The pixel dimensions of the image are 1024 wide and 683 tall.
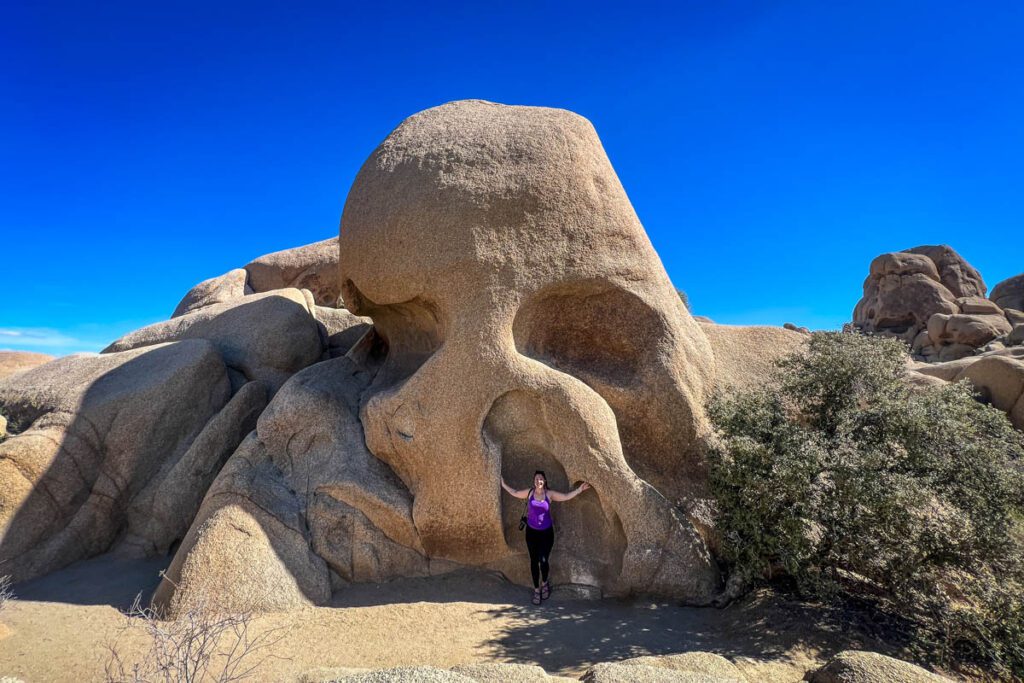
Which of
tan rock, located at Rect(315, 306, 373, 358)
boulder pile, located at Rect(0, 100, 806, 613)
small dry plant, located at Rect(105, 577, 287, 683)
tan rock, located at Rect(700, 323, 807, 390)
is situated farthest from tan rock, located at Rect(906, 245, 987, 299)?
small dry plant, located at Rect(105, 577, 287, 683)

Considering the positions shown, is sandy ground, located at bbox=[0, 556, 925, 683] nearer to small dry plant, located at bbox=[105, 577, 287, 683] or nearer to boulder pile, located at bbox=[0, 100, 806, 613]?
small dry plant, located at bbox=[105, 577, 287, 683]

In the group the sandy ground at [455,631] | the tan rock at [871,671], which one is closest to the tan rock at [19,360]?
the sandy ground at [455,631]

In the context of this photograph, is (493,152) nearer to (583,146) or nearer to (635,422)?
(583,146)

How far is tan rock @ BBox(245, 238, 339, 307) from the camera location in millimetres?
17422

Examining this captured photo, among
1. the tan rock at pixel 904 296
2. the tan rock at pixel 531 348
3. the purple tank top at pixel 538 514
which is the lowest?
the purple tank top at pixel 538 514

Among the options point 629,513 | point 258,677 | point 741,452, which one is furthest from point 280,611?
point 741,452

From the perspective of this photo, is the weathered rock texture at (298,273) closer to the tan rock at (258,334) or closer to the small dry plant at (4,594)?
the tan rock at (258,334)

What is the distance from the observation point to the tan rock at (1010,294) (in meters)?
34.9

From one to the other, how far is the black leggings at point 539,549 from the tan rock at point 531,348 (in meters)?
0.42

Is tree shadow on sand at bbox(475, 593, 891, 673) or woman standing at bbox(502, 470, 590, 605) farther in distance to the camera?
woman standing at bbox(502, 470, 590, 605)

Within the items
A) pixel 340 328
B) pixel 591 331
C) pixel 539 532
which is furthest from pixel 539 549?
pixel 340 328

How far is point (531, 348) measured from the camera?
8.31 metres

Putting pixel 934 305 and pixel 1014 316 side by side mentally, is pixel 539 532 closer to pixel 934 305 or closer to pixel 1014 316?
pixel 934 305

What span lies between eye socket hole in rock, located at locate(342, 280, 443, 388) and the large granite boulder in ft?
7.65
